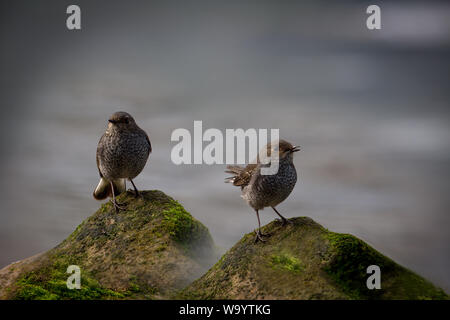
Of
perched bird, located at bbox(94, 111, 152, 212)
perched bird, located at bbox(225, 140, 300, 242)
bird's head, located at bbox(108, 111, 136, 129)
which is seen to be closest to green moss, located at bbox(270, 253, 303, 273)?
perched bird, located at bbox(225, 140, 300, 242)

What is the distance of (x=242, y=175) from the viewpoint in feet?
18.1

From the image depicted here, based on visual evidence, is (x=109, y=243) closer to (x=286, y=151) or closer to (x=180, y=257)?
(x=180, y=257)

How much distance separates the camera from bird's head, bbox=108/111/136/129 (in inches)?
237

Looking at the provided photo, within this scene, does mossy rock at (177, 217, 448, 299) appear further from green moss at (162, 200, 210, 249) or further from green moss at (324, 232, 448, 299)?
green moss at (162, 200, 210, 249)

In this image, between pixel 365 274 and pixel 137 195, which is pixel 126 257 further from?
pixel 365 274

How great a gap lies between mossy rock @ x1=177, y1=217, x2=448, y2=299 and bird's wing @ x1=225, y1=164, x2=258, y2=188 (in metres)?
0.91

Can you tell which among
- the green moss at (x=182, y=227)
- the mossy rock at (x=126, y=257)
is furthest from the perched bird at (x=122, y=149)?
the green moss at (x=182, y=227)

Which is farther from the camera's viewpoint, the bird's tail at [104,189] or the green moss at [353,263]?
the bird's tail at [104,189]

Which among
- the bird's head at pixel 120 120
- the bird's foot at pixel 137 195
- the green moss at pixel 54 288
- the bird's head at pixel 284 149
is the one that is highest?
the bird's head at pixel 120 120

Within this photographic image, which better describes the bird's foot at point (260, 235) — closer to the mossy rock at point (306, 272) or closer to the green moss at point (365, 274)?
the mossy rock at point (306, 272)

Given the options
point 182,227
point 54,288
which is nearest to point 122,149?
point 182,227

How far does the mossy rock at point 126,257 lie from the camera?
4523mm

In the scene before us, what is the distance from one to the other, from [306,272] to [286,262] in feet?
0.97
